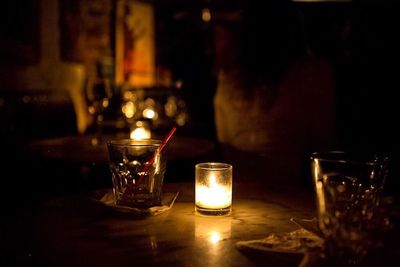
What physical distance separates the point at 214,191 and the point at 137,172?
0.71 feet

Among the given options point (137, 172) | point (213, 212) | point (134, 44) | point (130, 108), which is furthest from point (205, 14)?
point (213, 212)

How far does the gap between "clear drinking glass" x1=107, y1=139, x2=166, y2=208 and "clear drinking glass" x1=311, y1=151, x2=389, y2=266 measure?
42 centimetres

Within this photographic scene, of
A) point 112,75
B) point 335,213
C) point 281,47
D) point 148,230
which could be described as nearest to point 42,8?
point 112,75

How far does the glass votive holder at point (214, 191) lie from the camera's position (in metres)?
1.27

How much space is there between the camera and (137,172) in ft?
4.42

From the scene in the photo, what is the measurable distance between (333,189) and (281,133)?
4.68ft

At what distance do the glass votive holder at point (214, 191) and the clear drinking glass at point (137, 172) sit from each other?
4.5 inches

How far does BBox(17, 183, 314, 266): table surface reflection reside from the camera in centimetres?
94

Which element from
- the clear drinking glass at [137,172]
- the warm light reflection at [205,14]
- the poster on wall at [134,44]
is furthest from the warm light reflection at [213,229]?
the poster on wall at [134,44]

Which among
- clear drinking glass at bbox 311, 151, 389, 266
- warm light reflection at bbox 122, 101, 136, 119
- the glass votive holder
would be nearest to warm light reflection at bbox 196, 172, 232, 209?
the glass votive holder

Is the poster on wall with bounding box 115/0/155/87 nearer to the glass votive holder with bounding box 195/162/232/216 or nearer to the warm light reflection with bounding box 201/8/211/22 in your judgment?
the warm light reflection with bounding box 201/8/211/22

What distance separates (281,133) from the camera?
2314mm

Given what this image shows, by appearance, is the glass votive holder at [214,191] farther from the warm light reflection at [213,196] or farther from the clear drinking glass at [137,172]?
the clear drinking glass at [137,172]

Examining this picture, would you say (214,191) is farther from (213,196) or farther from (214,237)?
(214,237)
